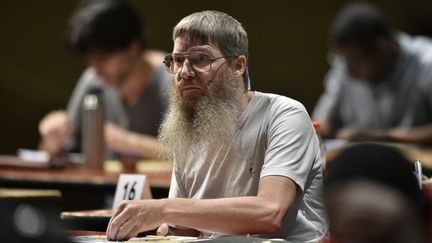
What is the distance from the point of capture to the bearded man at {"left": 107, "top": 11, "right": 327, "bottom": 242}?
10.3ft

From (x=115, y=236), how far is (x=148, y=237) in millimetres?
158

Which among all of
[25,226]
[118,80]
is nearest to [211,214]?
[25,226]

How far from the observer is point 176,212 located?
10.3ft

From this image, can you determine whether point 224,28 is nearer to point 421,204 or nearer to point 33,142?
point 421,204

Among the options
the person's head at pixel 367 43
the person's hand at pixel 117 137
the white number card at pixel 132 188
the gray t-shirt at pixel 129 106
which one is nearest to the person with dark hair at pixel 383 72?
the person's head at pixel 367 43

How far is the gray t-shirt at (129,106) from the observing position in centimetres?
677

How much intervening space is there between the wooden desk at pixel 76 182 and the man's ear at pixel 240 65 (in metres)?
1.74

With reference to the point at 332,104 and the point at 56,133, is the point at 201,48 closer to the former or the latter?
the point at 56,133

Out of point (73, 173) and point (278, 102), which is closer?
point (278, 102)

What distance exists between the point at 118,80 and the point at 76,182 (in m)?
1.28

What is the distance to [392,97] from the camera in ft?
24.2

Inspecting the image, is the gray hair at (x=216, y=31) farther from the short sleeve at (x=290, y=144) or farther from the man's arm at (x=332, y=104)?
the man's arm at (x=332, y=104)

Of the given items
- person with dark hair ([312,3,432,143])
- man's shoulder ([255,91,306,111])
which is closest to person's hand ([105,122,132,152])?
person with dark hair ([312,3,432,143])

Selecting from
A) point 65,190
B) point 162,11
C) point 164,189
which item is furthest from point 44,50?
point 164,189
